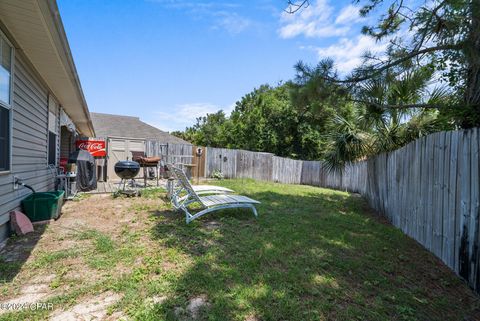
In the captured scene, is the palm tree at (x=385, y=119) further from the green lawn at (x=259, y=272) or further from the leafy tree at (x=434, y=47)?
the green lawn at (x=259, y=272)

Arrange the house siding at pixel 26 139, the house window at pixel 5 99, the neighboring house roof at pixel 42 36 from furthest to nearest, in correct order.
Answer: the house siding at pixel 26 139
the house window at pixel 5 99
the neighboring house roof at pixel 42 36

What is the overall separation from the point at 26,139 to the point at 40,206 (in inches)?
48.7

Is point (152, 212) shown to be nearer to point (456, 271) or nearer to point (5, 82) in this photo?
point (5, 82)

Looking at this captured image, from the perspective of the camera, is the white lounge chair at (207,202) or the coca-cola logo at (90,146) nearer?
the white lounge chair at (207,202)

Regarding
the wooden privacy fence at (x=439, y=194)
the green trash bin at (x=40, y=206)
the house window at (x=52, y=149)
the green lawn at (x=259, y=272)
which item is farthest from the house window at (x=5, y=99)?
the wooden privacy fence at (x=439, y=194)

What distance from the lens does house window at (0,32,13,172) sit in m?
3.34

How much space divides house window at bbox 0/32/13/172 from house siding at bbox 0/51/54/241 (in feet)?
0.69

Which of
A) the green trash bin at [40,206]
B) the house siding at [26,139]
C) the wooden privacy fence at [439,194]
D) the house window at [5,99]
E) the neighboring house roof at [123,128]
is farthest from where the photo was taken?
the neighboring house roof at [123,128]

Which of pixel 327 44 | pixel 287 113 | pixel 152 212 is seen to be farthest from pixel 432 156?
pixel 287 113

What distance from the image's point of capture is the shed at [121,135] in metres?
11.7

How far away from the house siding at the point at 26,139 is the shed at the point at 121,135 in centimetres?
581

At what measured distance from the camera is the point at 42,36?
3.53 m

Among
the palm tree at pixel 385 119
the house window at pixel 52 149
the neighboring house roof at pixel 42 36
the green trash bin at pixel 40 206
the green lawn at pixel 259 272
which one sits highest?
the neighboring house roof at pixel 42 36

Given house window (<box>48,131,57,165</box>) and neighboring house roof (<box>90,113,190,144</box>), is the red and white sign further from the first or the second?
neighboring house roof (<box>90,113,190,144</box>)
